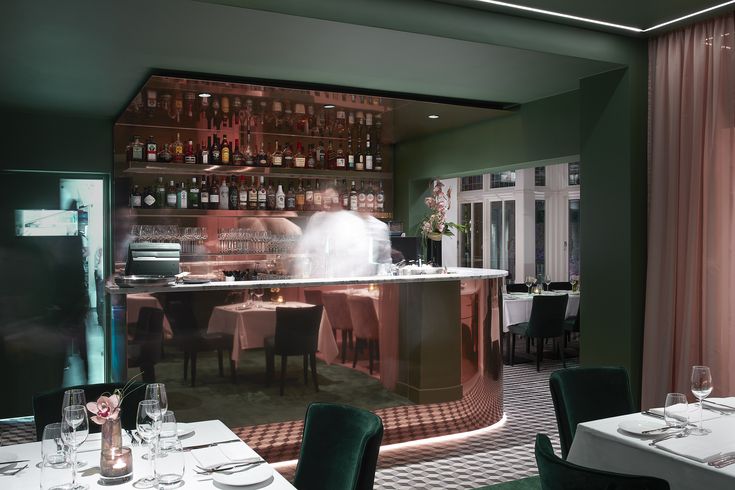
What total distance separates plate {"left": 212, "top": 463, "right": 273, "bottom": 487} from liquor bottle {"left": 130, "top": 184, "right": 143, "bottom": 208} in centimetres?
536

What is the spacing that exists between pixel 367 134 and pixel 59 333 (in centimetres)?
405

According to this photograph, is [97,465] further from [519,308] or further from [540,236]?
[540,236]

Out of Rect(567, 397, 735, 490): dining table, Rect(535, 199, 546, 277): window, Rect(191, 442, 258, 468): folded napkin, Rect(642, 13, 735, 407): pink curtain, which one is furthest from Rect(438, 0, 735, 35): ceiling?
Rect(535, 199, 546, 277): window

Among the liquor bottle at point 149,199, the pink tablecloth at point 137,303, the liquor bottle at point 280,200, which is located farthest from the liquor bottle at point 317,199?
the pink tablecloth at point 137,303

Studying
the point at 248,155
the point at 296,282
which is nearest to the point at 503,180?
the point at 248,155

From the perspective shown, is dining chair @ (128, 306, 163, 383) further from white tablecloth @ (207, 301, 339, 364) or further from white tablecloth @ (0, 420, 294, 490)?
white tablecloth @ (0, 420, 294, 490)

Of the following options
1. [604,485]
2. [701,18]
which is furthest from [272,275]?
[604,485]

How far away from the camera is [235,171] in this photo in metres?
7.33

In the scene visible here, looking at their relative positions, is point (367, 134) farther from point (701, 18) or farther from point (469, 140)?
point (701, 18)

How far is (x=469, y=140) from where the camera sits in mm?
7629

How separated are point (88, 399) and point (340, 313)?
2.14 m

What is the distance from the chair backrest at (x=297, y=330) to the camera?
4.80 meters

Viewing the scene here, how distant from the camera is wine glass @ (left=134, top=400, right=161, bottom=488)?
216 centimetres

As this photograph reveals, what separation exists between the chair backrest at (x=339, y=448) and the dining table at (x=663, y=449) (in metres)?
0.98
